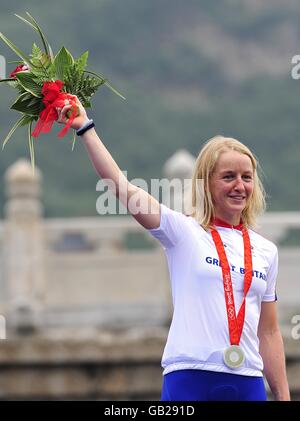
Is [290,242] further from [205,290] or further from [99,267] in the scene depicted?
[205,290]

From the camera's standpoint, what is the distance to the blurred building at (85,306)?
529 inches

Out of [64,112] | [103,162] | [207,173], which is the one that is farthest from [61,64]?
[207,173]

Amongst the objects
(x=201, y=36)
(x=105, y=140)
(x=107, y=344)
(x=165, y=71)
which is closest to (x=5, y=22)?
(x=105, y=140)

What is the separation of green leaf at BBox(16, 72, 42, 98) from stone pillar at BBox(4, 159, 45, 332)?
8.92m

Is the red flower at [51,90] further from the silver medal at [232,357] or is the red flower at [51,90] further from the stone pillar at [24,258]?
the stone pillar at [24,258]

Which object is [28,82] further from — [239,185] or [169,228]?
[239,185]

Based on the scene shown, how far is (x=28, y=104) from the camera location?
18.9 ft

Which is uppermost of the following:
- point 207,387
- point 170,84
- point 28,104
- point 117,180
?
point 170,84

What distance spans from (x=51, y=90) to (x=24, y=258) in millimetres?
9494

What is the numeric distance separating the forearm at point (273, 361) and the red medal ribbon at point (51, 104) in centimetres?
111

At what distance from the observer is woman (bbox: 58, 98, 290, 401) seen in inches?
222

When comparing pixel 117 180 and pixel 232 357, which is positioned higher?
pixel 117 180

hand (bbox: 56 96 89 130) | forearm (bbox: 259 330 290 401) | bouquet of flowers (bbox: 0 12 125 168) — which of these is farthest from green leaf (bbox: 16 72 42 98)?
forearm (bbox: 259 330 290 401)

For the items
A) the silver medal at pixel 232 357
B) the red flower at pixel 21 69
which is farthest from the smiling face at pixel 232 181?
the red flower at pixel 21 69
